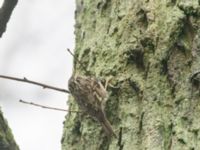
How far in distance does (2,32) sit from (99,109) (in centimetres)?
64

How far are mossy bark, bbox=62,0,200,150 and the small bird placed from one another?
0.07ft

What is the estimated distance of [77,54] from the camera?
5.23 ft

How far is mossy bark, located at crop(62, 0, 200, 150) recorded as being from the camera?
124 centimetres

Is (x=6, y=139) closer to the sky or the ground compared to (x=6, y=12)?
closer to the ground

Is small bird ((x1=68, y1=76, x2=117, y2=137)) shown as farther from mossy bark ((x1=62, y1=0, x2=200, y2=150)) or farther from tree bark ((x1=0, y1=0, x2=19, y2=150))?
tree bark ((x1=0, y1=0, x2=19, y2=150))

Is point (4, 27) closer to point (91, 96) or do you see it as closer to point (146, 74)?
point (91, 96)

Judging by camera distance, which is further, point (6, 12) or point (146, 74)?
point (6, 12)

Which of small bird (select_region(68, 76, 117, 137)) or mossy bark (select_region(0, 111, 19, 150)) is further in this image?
mossy bark (select_region(0, 111, 19, 150))

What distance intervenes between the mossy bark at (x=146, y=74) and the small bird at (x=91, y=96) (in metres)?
0.02

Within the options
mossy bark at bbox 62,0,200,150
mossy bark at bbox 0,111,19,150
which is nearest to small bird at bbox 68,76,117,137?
mossy bark at bbox 62,0,200,150

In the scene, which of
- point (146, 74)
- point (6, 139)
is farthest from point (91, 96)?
point (6, 139)

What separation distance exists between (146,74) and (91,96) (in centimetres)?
15

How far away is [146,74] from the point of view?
1.35 metres

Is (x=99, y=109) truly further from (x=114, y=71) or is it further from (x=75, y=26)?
(x=75, y=26)
